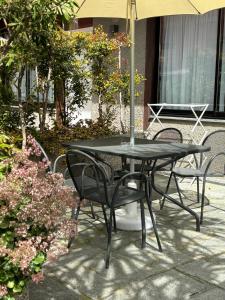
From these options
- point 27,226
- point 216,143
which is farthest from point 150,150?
A: point 27,226

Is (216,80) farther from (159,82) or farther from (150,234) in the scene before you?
(150,234)

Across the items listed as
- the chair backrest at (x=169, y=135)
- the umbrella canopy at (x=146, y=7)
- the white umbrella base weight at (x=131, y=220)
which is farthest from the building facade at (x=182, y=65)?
the white umbrella base weight at (x=131, y=220)

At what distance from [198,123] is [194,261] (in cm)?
361

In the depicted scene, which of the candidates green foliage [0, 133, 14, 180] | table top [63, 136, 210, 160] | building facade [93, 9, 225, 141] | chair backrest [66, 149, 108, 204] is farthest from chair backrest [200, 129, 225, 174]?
green foliage [0, 133, 14, 180]

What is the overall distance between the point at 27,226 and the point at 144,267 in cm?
161

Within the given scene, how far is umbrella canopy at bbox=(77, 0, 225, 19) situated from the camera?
494cm

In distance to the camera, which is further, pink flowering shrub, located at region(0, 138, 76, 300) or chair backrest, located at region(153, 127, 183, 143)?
chair backrest, located at region(153, 127, 183, 143)

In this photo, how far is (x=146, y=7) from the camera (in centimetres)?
520

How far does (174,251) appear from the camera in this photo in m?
3.94

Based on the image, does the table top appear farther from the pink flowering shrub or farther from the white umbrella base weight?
the pink flowering shrub

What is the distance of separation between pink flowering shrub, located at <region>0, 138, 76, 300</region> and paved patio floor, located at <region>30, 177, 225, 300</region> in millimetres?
845

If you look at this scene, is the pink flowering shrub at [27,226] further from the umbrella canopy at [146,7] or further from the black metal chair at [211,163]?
the umbrella canopy at [146,7]

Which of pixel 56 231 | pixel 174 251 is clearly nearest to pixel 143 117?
pixel 174 251

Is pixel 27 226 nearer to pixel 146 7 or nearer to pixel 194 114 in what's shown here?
pixel 146 7
